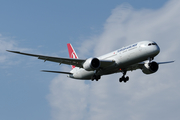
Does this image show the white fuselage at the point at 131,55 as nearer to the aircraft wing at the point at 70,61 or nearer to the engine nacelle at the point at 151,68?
the aircraft wing at the point at 70,61

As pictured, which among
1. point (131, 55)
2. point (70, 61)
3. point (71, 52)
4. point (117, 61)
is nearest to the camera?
point (131, 55)

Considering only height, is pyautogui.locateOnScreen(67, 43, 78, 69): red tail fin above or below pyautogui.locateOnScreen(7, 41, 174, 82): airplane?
above

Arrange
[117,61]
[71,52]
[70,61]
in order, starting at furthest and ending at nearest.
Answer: [71,52] < [70,61] < [117,61]

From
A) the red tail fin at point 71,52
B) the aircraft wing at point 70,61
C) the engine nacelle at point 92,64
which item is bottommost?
the engine nacelle at point 92,64

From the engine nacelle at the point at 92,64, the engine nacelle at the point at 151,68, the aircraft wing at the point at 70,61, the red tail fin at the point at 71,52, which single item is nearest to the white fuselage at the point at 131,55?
the aircraft wing at the point at 70,61

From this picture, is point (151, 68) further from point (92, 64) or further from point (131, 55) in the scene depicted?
point (92, 64)

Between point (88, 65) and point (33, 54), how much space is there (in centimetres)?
702

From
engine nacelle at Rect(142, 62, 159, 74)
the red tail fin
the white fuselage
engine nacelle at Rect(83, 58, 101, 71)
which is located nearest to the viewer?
the white fuselage

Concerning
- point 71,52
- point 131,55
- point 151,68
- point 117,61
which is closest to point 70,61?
point 117,61

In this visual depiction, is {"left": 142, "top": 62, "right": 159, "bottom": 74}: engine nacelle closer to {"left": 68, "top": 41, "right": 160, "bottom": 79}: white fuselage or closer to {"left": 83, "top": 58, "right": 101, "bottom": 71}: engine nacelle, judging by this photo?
{"left": 68, "top": 41, "right": 160, "bottom": 79}: white fuselage

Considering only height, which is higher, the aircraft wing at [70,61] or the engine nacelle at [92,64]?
the aircraft wing at [70,61]

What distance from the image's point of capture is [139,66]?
44438 mm

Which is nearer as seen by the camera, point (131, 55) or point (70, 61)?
point (131, 55)

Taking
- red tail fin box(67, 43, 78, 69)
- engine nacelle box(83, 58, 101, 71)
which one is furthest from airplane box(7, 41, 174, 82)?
red tail fin box(67, 43, 78, 69)
